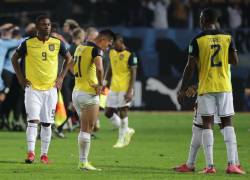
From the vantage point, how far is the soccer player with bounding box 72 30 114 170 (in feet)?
50.8

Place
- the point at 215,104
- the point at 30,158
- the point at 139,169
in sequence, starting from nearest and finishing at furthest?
the point at 215,104 → the point at 139,169 → the point at 30,158

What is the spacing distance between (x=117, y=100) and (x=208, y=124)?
7.51 m

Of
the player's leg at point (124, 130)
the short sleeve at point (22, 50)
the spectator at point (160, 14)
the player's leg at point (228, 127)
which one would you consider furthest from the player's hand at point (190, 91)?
the spectator at point (160, 14)

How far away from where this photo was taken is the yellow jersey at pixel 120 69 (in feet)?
73.4

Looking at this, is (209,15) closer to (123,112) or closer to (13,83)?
(123,112)

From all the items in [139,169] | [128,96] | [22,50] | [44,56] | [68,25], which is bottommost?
[139,169]

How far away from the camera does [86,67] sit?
15656mm

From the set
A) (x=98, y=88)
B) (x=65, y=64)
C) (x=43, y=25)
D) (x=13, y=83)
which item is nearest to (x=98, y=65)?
(x=98, y=88)

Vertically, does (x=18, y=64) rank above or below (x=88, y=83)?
above

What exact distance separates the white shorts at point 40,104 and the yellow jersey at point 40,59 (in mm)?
101

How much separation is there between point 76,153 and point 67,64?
229cm

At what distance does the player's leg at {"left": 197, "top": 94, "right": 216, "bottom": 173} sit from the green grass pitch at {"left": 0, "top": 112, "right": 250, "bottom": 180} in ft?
0.76

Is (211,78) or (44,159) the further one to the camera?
(44,159)

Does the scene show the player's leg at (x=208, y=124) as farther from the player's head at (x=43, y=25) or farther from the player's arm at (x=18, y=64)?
the player's arm at (x=18, y=64)
